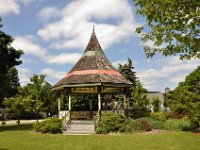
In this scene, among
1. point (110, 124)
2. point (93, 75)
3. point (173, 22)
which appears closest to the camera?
point (173, 22)

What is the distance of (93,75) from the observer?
106 feet

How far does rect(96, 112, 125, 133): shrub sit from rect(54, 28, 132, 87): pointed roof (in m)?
3.76

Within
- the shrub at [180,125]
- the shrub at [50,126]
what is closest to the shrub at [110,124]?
the shrub at [50,126]

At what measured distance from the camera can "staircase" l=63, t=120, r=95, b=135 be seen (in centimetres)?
2927

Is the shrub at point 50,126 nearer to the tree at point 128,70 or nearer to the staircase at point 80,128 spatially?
the staircase at point 80,128

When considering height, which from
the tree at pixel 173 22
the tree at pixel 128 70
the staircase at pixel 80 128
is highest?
the tree at pixel 128 70

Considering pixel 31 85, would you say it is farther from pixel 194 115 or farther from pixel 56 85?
pixel 194 115

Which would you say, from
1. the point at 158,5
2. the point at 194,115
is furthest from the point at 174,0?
the point at 194,115

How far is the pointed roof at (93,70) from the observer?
1260 inches

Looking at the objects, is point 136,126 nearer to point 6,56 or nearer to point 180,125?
point 180,125

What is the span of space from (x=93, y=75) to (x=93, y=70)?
1.01 metres

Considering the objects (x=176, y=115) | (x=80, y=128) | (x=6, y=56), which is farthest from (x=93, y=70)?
(x=176, y=115)

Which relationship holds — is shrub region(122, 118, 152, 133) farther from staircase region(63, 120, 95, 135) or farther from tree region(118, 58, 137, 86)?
tree region(118, 58, 137, 86)

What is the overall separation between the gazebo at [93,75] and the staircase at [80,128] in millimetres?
1281
